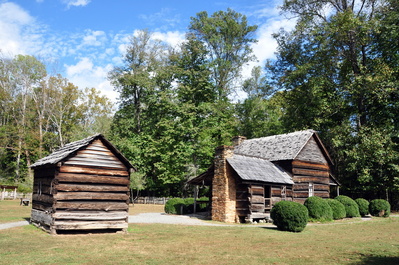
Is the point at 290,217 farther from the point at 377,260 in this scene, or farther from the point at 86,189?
the point at 86,189

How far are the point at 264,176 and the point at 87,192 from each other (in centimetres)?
1313

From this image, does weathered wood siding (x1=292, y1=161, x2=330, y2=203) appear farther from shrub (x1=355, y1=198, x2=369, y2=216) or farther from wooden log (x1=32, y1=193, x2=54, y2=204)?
wooden log (x1=32, y1=193, x2=54, y2=204)

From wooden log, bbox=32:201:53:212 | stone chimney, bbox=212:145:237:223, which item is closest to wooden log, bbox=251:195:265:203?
stone chimney, bbox=212:145:237:223

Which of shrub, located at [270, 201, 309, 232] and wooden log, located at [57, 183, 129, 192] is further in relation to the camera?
shrub, located at [270, 201, 309, 232]

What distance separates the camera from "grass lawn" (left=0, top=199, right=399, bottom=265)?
34.4ft

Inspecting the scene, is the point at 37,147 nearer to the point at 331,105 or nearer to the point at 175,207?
the point at 175,207

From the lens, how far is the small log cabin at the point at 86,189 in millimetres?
15320

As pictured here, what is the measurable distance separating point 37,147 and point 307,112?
4085 centimetres

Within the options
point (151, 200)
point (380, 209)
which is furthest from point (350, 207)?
point (151, 200)

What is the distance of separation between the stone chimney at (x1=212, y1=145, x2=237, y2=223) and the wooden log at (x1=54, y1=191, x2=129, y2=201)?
8.51 metres

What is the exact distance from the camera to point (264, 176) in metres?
24.4

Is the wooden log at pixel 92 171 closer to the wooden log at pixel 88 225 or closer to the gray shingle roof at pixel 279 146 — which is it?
the wooden log at pixel 88 225

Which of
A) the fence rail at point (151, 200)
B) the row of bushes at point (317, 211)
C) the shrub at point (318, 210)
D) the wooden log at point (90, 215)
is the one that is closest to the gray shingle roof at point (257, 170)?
the shrub at point (318, 210)

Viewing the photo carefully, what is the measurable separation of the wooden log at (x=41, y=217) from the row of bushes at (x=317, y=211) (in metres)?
11.7
